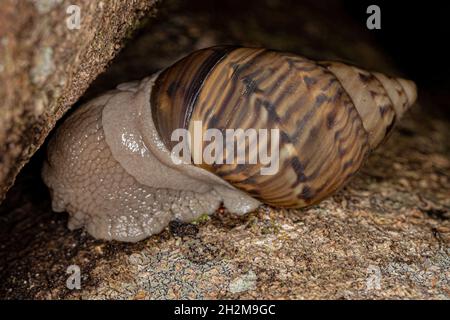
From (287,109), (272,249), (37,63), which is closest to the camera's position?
(37,63)

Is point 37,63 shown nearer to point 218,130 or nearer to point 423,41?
point 218,130

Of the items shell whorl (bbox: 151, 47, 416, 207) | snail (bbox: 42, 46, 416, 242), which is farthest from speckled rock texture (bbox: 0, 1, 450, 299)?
shell whorl (bbox: 151, 47, 416, 207)

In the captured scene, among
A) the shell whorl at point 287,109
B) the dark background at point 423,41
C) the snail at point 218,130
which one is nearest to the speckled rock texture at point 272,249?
the snail at point 218,130

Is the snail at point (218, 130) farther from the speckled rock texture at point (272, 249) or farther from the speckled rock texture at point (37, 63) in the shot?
the speckled rock texture at point (37, 63)

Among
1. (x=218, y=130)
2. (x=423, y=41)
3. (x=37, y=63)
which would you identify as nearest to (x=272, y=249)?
(x=218, y=130)

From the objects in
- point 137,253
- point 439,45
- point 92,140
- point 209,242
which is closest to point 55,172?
point 92,140

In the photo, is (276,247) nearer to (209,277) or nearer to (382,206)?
(209,277)
